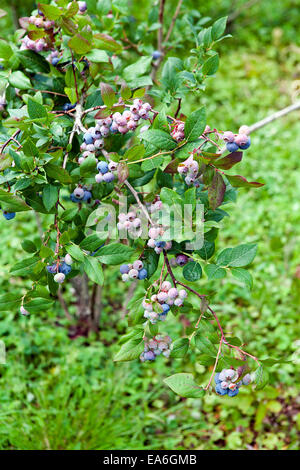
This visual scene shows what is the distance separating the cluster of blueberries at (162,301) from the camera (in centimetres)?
84

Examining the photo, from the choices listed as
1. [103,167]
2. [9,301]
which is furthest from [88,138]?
[9,301]

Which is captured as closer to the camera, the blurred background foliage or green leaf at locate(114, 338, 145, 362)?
green leaf at locate(114, 338, 145, 362)

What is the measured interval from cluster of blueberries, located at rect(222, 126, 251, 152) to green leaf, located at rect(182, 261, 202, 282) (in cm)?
27

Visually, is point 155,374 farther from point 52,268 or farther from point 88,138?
point 88,138

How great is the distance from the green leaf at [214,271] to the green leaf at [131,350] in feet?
0.69

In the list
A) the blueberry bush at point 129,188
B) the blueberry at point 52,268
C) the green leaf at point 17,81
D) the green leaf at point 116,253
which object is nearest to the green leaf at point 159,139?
the blueberry bush at point 129,188

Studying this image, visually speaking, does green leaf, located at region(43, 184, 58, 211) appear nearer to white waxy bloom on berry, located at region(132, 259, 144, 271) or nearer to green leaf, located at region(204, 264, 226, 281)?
white waxy bloom on berry, located at region(132, 259, 144, 271)

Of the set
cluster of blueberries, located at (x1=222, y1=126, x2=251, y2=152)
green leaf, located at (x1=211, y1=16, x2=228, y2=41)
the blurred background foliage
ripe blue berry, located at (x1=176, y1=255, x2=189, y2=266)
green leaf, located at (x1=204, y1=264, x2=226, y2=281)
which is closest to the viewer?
cluster of blueberries, located at (x1=222, y1=126, x2=251, y2=152)

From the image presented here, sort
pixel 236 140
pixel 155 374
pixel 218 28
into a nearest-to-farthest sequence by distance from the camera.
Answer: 1. pixel 236 140
2. pixel 218 28
3. pixel 155 374

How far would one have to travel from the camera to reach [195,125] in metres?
0.84

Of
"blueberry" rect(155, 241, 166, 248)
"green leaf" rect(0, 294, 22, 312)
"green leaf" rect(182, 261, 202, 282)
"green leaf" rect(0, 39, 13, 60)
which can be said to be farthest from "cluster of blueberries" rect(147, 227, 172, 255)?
"green leaf" rect(0, 39, 13, 60)

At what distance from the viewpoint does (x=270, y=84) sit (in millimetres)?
3982

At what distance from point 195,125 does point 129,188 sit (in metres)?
0.22

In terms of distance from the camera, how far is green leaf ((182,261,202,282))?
0.93 m
